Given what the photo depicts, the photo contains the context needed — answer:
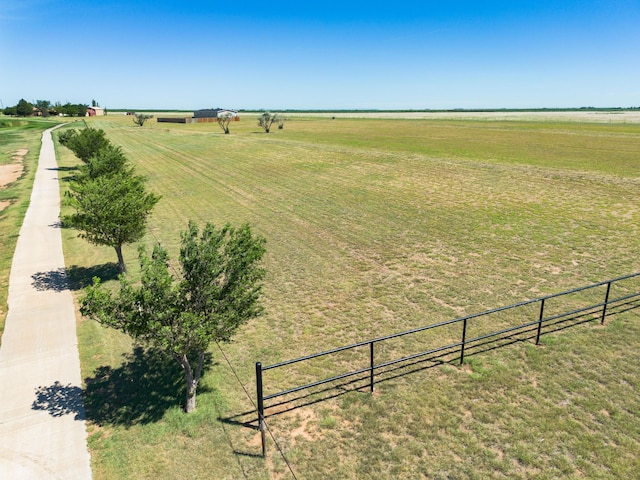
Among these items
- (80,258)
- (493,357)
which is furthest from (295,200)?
(493,357)

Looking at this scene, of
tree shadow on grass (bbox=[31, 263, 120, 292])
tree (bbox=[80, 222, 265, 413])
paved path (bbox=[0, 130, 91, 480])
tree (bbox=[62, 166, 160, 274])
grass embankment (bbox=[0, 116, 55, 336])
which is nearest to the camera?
paved path (bbox=[0, 130, 91, 480])

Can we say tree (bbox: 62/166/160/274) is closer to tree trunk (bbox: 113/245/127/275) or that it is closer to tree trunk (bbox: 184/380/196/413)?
tree trunk (bbox: 113/245/127/275)

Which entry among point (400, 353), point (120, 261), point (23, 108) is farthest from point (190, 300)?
point (23, 108)

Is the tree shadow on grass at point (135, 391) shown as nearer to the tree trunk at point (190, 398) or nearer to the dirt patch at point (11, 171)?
the tree trunk at point (190, 398)

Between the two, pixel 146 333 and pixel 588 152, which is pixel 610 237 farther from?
pixel 588 152

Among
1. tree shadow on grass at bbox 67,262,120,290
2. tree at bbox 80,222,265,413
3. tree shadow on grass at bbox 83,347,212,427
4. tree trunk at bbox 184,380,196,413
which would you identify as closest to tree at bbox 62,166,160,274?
tree shadow on grass at bbox 67,262,120,290
